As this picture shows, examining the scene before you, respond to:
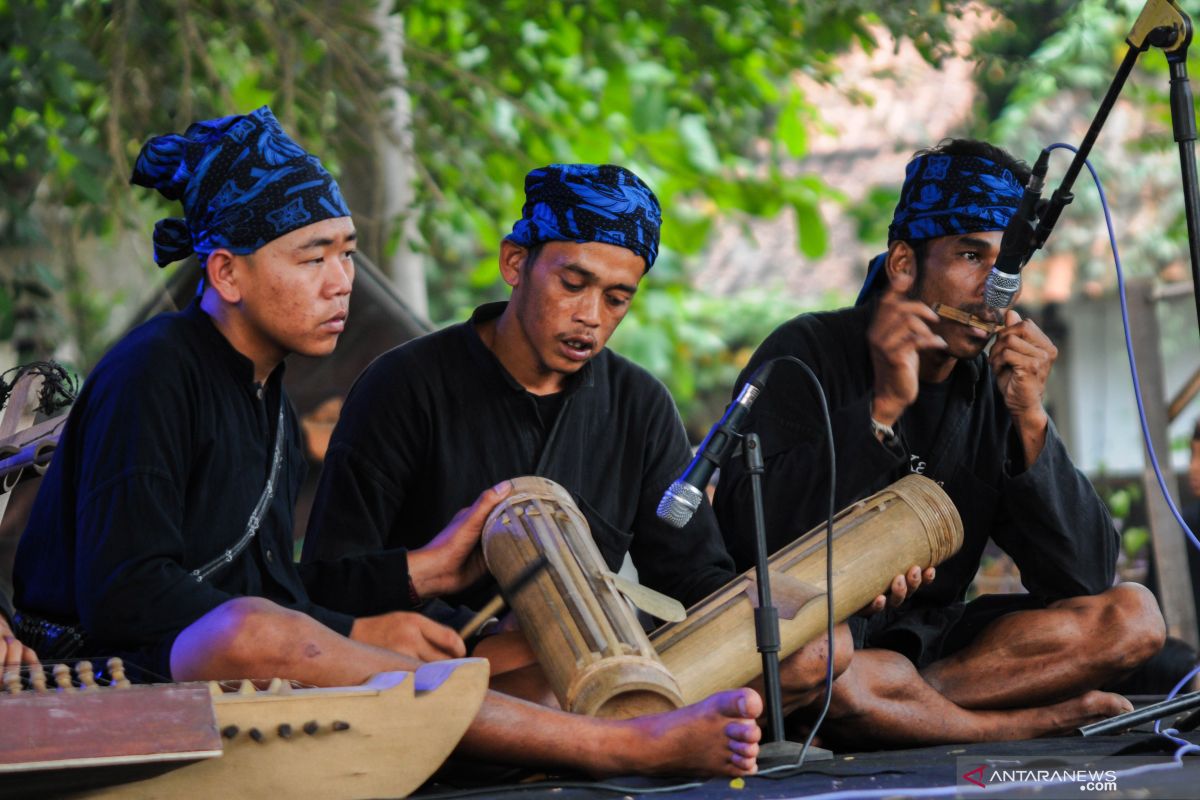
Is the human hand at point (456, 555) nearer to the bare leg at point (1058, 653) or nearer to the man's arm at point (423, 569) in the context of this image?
the man's arm at point (423, 569)

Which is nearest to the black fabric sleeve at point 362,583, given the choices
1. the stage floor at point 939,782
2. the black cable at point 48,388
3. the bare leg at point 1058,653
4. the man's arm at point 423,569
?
the man's arm at point 423,569

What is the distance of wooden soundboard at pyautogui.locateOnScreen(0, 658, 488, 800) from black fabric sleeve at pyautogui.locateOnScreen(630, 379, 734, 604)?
3.79ft

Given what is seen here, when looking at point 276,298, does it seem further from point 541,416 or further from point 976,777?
point 976,777

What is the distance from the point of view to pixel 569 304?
156 inches

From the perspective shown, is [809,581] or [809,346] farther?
[809,346]

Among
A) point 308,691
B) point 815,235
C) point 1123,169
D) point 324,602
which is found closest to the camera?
point 308,691

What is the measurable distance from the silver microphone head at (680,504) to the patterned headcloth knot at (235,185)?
3.61 feet

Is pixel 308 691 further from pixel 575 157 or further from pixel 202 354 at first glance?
pixel 575 157

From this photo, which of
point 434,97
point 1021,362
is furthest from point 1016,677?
point 434,97

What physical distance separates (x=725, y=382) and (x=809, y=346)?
33.3 feet

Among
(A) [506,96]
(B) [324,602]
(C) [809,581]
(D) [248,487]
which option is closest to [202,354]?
(D) [248,487]

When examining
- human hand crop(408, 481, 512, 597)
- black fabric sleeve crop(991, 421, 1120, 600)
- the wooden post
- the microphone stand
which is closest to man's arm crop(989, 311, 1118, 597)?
black fabric sleeve crop(991, 421, 1120, 600)

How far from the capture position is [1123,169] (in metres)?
13.1

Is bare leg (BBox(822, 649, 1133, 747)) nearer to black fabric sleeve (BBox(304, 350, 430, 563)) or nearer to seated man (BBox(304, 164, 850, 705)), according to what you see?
seated man (BBox(304, 164, 850, 705))
